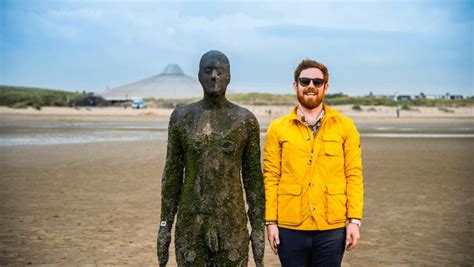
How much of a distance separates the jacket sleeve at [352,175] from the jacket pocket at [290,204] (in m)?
0.44

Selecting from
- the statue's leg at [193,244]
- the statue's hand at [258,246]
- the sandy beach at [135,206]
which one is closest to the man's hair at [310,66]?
the statue's hand at [258,246]

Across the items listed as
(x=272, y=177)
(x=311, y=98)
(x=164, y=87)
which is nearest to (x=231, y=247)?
(x=272, y=177)

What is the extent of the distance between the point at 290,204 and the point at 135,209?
805 centimetres

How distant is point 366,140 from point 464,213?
1632 centimetres

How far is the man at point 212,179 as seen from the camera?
4.68 m

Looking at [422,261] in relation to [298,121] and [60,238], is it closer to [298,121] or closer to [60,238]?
[298,121]

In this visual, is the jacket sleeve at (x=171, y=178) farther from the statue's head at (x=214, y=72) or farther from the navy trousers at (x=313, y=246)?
the navy trousers at (x=313, y=246)

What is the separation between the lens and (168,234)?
190 inches

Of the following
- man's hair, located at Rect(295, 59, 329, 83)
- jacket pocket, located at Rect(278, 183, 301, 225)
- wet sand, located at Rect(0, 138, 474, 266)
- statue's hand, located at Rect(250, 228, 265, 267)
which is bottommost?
wet sand, located at Rect(0, 138, 474, 266)

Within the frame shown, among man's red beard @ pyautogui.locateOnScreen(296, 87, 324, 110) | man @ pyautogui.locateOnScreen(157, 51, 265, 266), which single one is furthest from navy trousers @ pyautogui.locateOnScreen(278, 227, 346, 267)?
man's red beard @ pyautogui.locateOnScreen(296, 87, 324, 110)

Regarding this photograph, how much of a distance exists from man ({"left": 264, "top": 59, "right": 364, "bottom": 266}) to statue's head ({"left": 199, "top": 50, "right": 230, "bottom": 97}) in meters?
0.56

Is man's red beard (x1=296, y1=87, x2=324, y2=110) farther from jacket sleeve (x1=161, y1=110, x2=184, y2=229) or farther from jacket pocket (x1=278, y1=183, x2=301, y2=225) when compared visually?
jacket sleeve (x1=161, y1=110, x2=184, y2=229)

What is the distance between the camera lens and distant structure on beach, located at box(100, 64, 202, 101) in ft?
481

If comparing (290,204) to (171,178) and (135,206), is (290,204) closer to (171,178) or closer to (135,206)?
(171,178)
